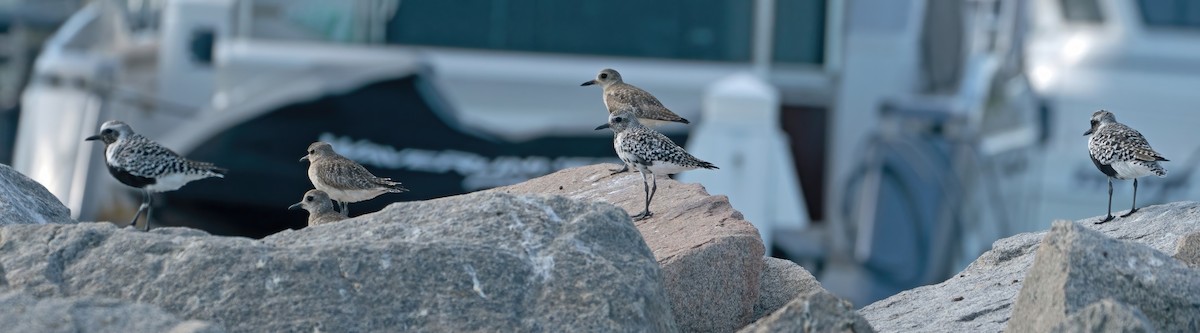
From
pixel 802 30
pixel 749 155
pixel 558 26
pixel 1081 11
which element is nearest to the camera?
pixel 749 155

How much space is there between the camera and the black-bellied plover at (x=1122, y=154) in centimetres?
846

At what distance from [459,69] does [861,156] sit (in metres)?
4.24

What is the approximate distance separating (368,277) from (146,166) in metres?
2.31

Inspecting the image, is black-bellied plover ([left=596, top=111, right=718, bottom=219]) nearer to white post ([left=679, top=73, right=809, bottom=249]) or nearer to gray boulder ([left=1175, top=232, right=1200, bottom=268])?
gray boulder ([left=1175, top=232, right=1200, bottom=268])

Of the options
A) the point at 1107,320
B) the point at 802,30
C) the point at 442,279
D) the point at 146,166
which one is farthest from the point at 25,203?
the point at 802,30

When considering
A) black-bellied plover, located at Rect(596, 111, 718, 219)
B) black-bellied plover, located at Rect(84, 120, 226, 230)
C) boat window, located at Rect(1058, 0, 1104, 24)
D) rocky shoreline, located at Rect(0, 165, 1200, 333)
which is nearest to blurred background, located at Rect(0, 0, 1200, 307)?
boat window, located at Rect(1058, 0, 1104, 24)

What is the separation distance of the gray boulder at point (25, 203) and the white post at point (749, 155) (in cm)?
814

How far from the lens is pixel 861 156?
65.4 ft

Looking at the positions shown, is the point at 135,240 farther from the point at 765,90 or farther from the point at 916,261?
the point at 916,261

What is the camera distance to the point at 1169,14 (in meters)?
17.7

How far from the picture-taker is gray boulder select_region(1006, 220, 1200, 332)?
21.1ft

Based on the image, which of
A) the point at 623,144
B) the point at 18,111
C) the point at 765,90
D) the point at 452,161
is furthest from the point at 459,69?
the point at 18,111

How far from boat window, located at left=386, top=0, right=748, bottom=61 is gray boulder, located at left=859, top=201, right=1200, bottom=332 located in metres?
11.2

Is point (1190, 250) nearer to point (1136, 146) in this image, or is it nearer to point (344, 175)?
point (1136, 146)
